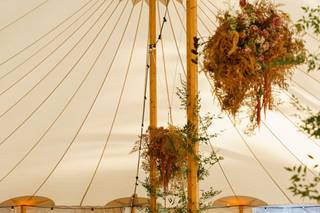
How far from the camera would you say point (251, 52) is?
300 centimetres

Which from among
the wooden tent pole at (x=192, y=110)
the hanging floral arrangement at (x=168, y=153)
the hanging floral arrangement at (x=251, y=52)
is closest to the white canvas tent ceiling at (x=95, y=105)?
the hanging floral arrangement at (x=168, y=153)

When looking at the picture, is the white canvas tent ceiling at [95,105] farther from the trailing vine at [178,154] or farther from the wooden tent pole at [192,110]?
the wooden tent pole at [192,110]

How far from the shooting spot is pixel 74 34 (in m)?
6.14

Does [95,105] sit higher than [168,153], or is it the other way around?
[95,105]

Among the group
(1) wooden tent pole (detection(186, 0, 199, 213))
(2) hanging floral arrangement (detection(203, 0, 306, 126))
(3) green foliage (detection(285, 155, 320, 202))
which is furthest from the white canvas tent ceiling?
(3) green foliage (detection(285, 155, 320, 202))

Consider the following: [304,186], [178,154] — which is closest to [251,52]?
[178,154]

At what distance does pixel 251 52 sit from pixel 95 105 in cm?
419

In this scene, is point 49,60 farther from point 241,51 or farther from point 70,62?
point 241,51

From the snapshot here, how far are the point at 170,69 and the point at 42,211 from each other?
4027mm

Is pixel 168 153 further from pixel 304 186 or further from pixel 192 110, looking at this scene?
pixel 304 186

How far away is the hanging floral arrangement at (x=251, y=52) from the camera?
299cm

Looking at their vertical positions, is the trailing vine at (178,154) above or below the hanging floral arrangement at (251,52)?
below

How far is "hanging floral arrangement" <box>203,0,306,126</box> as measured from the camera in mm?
2992

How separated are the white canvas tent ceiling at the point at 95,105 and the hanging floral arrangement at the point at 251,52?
251 cm
